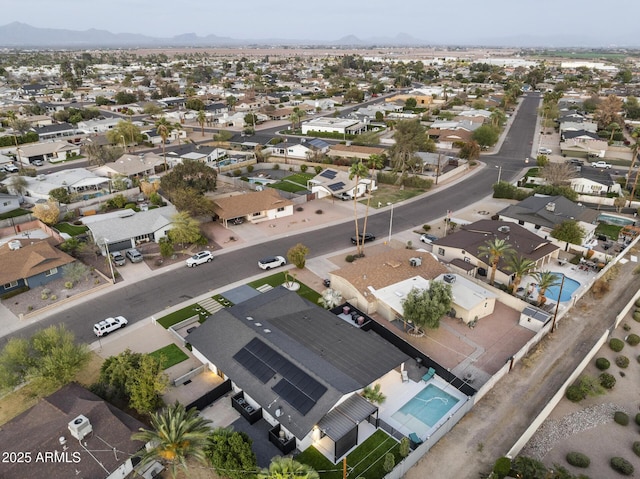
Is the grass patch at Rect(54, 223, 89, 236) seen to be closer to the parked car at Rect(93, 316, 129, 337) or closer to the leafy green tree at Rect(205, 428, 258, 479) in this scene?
the parked car at Rect(93, 316, 129, 337)

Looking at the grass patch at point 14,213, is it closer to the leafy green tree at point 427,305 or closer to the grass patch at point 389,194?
the grass patch at point 389,194

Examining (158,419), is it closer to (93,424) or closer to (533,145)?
(93,424)

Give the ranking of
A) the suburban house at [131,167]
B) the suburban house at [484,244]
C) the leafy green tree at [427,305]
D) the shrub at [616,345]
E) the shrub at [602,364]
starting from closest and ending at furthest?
the shrub at [602,364] → the leafy green tree at [427,305] → the shrub at [616,345] → the suburban house at [484,244] → the suburban house at [131,167]

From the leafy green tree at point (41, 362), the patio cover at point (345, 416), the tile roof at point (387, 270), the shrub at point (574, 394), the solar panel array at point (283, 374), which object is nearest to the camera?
the patio cover at point (345, 416)

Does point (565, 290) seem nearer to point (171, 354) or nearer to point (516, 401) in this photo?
point (516, 401)

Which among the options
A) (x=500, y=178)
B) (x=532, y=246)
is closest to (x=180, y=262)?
(x=532, y=246)

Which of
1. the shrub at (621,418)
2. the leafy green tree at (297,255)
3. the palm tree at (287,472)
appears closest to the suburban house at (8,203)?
the leafy green tree at (297,255)
